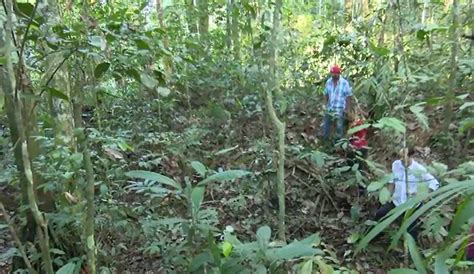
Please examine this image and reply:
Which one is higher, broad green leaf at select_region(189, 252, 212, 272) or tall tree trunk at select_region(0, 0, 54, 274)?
tall tree trunk at select_region(0, 0, 54, 274)

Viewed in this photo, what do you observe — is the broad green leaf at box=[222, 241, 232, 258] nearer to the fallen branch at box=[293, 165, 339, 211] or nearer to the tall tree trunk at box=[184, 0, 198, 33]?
the fallen branch at box=[293, 165, 339, 211]

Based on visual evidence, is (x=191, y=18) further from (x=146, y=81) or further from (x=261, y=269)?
(x=261, y=269)

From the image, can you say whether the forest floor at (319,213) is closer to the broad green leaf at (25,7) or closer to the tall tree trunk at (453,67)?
the tall tree trunk at (453,67)

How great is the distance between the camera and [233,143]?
6.49 meters

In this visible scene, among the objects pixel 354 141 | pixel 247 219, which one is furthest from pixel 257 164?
pixel 354 141

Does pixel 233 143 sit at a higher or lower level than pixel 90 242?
lower

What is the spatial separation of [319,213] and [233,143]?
181 cm

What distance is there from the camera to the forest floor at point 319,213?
429cm

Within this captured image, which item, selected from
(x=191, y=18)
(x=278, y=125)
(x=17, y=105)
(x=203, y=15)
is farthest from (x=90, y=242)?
(x=203, y=15)

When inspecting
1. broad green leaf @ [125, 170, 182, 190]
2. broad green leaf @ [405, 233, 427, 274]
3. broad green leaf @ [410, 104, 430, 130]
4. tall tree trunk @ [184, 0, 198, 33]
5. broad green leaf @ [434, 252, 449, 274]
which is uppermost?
tall tree trunk @ [184, 0, 198, 33]

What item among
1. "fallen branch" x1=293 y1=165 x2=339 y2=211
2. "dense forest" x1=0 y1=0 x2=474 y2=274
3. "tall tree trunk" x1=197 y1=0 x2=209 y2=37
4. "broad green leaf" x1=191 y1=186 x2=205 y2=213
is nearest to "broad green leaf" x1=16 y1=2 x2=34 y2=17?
"dense forest" x1=0 y1=0 x2=474 y2=274

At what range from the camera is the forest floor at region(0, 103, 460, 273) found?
4285 millimetres

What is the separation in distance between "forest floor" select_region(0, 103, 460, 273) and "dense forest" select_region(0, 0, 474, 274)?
0.02 m

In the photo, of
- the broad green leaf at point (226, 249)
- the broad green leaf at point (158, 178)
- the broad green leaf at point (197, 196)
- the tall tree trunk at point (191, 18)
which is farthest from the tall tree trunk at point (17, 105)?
the tall tree trunk at point (191, 18)
